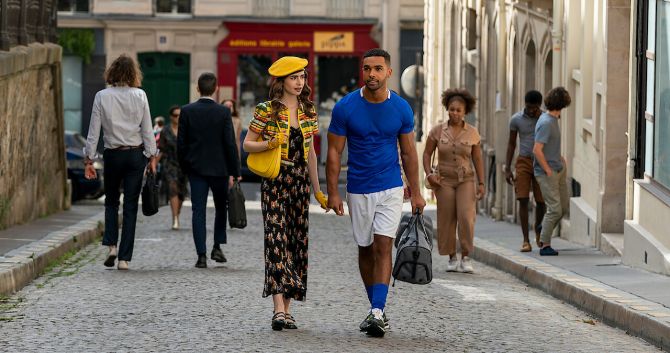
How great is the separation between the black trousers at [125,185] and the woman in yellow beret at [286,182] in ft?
14.1

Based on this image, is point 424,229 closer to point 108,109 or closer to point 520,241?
point 108,109

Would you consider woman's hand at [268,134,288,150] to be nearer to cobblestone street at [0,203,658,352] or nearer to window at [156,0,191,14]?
cobblestone street at [0,203,658,352]

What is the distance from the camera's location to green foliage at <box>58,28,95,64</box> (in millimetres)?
49500

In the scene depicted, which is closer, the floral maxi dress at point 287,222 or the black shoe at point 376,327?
the black shoe at point 376,327

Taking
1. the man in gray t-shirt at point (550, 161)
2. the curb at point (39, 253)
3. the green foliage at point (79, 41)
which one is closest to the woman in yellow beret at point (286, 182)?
the curb at point (39, 253)

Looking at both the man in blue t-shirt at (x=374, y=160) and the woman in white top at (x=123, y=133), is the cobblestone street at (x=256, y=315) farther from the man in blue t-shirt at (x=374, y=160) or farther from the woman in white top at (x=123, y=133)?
the woman in white top at (x=123, y=133)

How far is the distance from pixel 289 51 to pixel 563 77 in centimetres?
2869

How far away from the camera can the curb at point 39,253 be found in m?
13.5

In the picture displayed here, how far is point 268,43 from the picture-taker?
50406 mm

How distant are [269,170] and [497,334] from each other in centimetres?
176

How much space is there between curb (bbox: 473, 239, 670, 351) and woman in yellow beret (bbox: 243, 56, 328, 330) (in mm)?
2188

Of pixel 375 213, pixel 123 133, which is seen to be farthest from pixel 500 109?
pixel 375 213

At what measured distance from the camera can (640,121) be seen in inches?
659

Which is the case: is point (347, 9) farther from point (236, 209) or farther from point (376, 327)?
point (376, 327)
